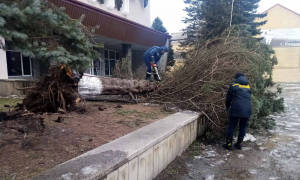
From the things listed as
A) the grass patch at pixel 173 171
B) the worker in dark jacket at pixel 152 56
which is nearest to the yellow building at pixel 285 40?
the worker in dark jacket at pixel 152 56

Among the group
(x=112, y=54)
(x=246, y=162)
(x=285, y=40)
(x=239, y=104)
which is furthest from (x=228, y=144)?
(x=285, y=40)

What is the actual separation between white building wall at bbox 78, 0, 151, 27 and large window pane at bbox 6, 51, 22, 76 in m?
5.21

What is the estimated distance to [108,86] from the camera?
5102mm

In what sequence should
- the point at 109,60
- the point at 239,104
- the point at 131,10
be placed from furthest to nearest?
the point at 109,60, the point at 131,10, the point at 239,104

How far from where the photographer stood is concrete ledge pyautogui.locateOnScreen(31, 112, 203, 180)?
181cm

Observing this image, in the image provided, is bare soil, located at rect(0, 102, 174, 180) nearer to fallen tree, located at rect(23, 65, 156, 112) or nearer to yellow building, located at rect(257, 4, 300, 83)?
fallen tree, located at rect(23, 65, 156, 112)

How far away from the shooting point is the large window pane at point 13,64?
9.45 metres

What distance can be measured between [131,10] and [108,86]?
1267 centimetres

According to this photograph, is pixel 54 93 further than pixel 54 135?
Yes

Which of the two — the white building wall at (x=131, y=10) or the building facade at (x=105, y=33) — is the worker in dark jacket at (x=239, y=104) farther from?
the white building wall at (x=131, y=10)

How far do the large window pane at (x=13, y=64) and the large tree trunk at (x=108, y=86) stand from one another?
6912 millimetres

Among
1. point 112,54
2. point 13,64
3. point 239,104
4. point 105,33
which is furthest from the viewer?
point 112,54

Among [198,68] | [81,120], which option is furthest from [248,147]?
[81,120]

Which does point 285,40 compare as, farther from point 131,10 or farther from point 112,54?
point 112,54
